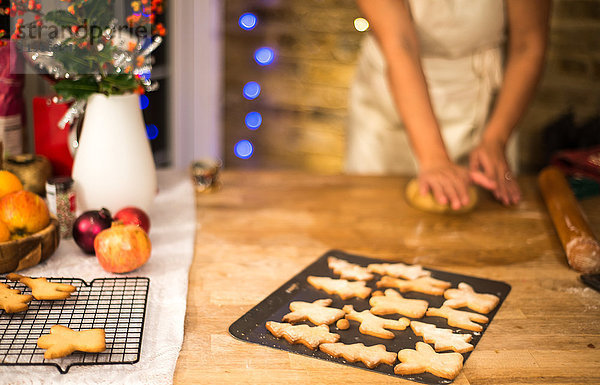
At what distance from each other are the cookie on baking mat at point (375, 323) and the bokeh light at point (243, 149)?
2.81 metres

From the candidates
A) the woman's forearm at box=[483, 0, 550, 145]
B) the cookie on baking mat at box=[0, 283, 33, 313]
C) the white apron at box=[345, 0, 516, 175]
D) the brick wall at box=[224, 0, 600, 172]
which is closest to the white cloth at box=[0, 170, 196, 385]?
the cookie on baking mat at box=[0, 283, 33, 313]

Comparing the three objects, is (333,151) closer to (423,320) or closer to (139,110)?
(139,110)

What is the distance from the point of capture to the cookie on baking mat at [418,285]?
1066 mm

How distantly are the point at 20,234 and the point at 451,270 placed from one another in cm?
78

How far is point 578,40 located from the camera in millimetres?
2686

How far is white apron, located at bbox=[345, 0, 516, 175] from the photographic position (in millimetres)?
1805

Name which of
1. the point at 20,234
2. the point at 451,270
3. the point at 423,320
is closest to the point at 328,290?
the point at 423,320

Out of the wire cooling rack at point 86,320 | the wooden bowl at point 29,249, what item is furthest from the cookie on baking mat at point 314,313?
the wooden bowl at point 29,249

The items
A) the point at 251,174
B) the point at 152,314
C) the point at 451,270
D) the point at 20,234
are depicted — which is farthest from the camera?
the point at 251,174

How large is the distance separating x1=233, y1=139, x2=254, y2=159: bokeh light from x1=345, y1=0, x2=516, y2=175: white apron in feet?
5.35

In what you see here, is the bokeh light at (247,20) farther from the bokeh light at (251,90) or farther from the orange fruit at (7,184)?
the orange fruit at (7,184)

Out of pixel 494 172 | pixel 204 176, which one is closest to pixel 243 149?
pixel 204 176

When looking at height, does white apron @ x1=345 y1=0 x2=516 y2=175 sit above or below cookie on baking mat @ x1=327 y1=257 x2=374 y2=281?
above

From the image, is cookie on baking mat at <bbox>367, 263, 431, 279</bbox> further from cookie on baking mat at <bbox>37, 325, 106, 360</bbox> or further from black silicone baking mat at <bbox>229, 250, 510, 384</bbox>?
cookie on baking mat at <bbox>37, 325, 106, 360</bbox>
